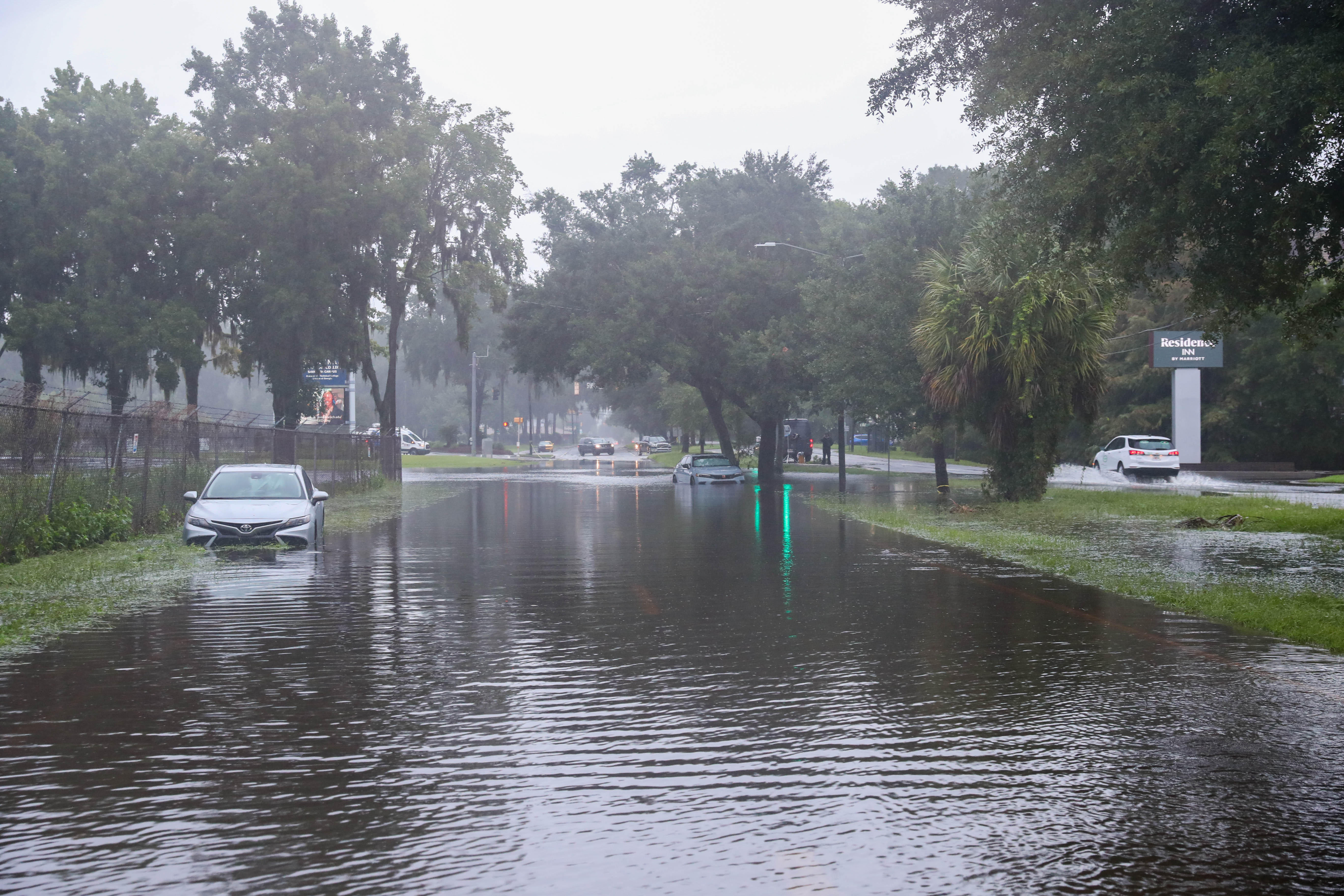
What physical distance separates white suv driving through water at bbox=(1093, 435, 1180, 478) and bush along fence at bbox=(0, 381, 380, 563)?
32.5 metres

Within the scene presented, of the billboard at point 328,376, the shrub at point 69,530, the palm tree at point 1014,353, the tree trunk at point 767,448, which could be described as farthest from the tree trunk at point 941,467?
the shrub at point 69,530

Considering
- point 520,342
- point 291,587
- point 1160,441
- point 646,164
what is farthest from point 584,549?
point 646,164

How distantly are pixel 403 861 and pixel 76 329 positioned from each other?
45678 millimetres

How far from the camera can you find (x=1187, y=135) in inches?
552

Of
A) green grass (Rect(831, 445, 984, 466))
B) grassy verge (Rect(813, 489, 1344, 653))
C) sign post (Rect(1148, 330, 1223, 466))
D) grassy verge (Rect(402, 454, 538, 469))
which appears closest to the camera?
grassy verge (Rect(813, 489, 1344, 653))

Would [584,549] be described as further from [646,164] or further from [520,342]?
[646,164]

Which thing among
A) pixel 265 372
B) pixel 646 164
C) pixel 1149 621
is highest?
pixel 646 164

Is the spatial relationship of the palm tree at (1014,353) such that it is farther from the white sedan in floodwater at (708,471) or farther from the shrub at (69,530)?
the shrub at (69,530)

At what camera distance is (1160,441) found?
49688 millimetres

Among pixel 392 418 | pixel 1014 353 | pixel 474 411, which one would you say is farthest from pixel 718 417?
pixel 474 411

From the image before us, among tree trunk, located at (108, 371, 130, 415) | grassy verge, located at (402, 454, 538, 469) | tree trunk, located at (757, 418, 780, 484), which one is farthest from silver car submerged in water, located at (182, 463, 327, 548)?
grassy verge, located at (402, 454, 538, 469)

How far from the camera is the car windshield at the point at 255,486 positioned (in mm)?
21078

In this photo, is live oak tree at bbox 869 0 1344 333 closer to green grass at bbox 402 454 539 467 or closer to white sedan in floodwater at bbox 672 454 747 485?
white sedan in floodwater at bbox 672 454 747 485

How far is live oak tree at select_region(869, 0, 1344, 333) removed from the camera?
13.4m
